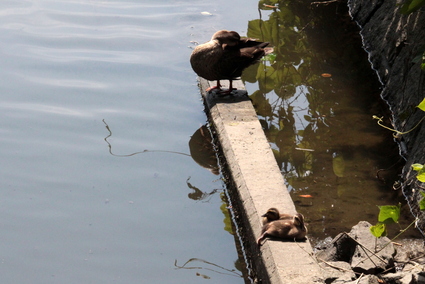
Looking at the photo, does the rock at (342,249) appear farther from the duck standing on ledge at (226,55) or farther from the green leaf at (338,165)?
the duck standing on ledge at (226,55)

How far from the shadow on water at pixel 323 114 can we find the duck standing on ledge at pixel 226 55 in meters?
0.76

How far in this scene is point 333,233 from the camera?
5461 mm

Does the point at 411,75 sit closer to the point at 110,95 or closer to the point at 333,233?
the point at 333,233

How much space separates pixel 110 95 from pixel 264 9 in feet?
13.1

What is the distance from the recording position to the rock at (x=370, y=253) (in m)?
4.68

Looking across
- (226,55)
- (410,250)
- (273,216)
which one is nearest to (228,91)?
(226,55)

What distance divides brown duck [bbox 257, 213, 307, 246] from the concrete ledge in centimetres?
6

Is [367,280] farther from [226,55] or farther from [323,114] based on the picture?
[226,55]

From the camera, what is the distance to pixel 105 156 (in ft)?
21.4

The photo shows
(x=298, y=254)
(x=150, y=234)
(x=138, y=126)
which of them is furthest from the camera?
(x=138, y=126)

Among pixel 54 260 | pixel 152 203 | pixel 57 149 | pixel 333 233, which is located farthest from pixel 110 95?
pixel 333 233

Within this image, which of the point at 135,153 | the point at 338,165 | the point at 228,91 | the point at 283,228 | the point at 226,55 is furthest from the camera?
the point at 228,91

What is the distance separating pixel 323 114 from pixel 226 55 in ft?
4.84

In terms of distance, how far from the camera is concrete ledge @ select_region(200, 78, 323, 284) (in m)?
4.44
